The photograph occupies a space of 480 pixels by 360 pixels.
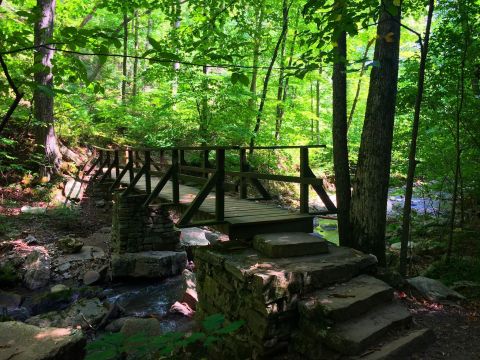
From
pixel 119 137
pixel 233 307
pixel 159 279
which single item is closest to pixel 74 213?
pixel 159 279

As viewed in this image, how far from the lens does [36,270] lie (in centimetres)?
807

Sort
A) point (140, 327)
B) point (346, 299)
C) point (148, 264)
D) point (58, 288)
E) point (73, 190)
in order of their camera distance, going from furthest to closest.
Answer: point (73, 190), point (148, 264), point (58, 288), point (140, 327), point (346, 299)

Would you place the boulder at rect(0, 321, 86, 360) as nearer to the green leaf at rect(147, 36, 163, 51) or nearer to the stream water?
the stream water

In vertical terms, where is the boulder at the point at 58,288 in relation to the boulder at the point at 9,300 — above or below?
above

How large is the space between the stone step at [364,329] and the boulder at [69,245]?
747cm

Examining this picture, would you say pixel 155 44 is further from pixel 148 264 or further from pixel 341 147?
pixel 148 264

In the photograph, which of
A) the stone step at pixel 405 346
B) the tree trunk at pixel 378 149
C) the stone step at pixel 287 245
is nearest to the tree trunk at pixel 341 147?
the tree trunk at pixel 378 149

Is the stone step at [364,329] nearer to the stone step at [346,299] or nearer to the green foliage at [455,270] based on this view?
the stone step at [346,299]

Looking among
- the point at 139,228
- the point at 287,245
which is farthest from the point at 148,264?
the point at 287,245

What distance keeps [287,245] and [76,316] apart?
14.4ft

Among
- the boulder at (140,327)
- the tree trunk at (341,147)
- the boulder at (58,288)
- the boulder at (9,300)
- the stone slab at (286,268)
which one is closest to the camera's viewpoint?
the stone slab at (286,268)

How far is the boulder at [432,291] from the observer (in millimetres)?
5375

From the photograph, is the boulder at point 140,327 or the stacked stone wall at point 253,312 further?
the boulder at point 140,327

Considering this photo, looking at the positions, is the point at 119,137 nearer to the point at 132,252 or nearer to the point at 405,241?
the point at 132,252
